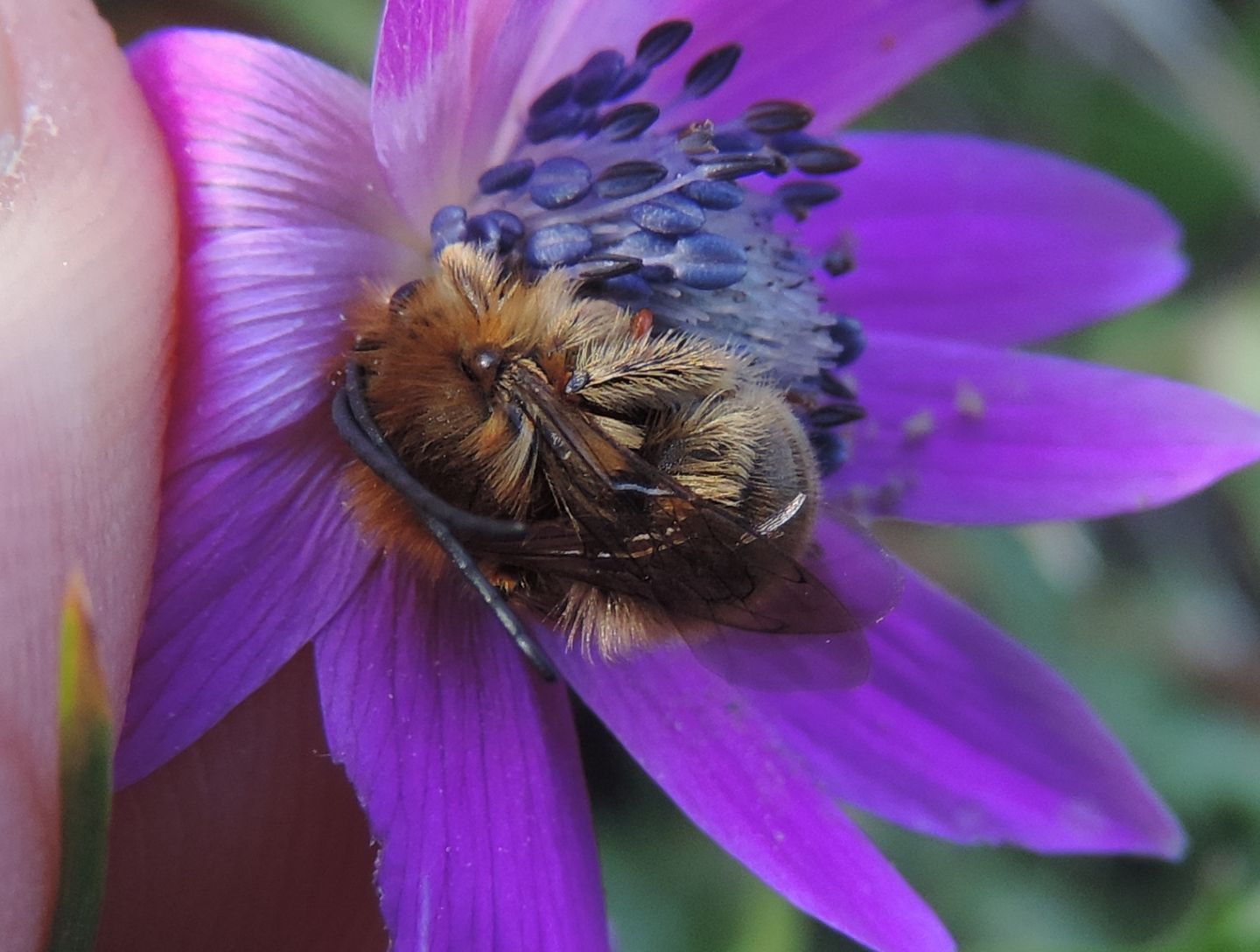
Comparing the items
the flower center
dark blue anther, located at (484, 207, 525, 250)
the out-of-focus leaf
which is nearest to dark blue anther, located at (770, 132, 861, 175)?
the flower center

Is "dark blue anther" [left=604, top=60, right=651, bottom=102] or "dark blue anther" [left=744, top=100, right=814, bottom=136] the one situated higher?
"dark blue anther" [left=604, top=60, right=651, bottom=102]

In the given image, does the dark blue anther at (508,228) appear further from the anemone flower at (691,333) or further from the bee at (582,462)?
the bee at (582,462)

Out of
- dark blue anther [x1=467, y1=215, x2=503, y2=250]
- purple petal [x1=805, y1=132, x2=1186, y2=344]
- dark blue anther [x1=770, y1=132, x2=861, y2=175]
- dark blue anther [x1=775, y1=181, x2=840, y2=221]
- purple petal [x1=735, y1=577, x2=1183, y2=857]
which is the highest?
dark blue anther [x1=467, y1=215, x2=503, y2=250]

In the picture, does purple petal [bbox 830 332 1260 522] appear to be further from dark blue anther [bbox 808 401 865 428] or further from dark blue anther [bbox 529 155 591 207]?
dark blue anther [bbox 529 155 591 207]

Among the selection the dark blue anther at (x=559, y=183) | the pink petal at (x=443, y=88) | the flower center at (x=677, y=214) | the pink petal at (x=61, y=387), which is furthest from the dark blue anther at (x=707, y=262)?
the pink petal at (x=61, y=387)

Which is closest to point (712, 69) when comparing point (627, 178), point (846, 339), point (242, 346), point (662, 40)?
point (662, 40)

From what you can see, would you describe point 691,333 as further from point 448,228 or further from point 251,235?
point 251,235

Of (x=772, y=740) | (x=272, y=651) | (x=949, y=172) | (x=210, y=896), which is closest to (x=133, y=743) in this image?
(x=272, y=651)
